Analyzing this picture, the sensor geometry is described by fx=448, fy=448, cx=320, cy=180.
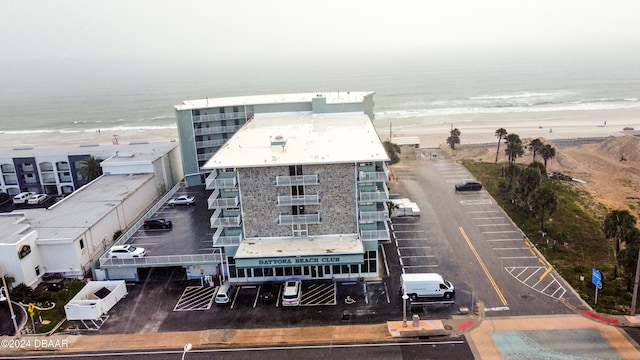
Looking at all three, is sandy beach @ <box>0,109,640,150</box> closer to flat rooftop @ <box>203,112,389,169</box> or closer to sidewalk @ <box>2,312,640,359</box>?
flat rooftop @ <box>203,112,389,169</box>

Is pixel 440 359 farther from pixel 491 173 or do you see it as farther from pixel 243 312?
pixel 491 173

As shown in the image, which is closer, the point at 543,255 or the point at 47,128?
the point at 543,255

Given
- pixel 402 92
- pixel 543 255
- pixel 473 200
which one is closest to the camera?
pixel 543 255

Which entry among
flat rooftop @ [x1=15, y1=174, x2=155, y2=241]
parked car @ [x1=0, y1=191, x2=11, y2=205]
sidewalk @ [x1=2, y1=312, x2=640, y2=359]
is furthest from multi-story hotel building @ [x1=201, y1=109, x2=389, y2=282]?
parked car @ [x1=0, y1=191, x2=11, y2=205]

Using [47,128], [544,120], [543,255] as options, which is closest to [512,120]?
[544,120]

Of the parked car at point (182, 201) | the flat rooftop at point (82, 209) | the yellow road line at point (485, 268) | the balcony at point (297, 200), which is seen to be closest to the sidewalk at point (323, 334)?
the yellow road line at point (485, 268)

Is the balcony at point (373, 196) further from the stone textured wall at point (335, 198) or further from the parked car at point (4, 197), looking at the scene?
the parked car at point (4, 197)
